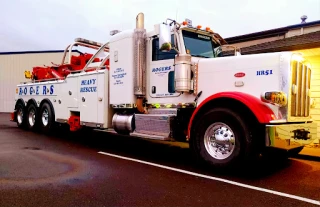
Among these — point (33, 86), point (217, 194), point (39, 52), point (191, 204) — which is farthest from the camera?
point (39, 52)

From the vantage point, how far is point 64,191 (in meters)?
4.16

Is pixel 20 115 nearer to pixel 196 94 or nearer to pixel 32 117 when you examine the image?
pixel 32 117

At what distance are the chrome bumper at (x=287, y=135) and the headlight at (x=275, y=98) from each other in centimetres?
39

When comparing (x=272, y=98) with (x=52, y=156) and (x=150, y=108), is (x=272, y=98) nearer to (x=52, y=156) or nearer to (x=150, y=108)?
(x=150, y=108)

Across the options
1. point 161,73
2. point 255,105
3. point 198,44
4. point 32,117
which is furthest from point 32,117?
point 255,105

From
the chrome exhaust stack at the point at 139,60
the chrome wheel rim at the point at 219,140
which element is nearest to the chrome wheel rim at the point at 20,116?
the chrome exhaust stack at the point at 139,60

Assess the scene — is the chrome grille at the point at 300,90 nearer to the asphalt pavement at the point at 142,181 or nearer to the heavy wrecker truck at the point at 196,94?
the heavy wrecker truck at the point at 196,94

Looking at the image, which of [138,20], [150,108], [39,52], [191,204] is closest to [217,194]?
[191,204]

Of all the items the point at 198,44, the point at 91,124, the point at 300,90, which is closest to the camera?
the point at 300,90

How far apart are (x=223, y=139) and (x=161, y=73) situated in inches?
91.7

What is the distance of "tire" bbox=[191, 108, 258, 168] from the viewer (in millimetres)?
4961

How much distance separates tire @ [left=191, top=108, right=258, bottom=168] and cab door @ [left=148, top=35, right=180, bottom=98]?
50.2 inches

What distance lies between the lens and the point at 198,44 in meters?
6.81

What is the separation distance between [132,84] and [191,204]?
400 cm
